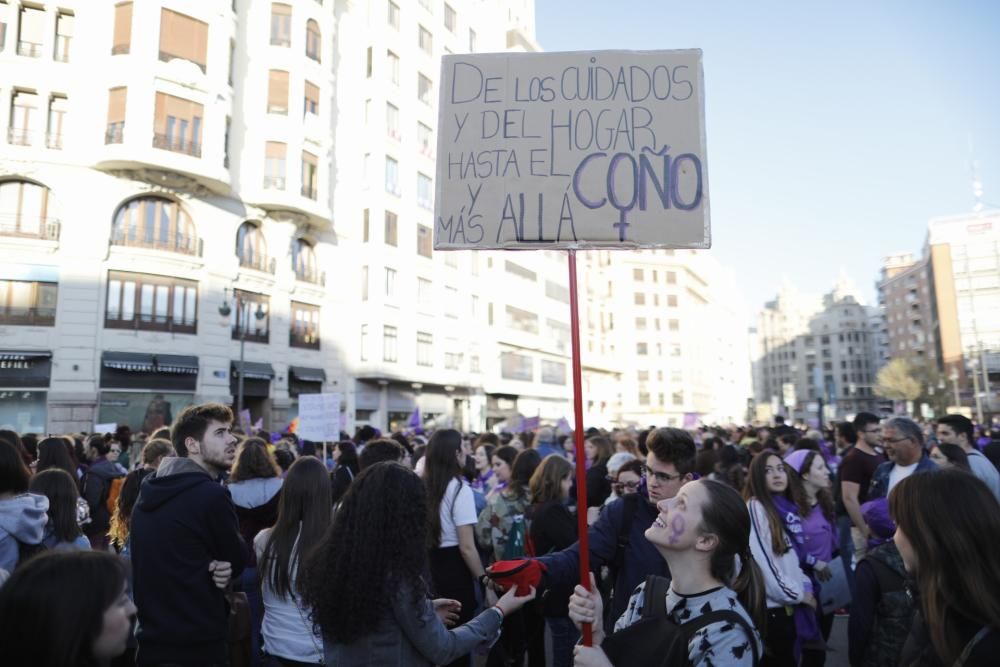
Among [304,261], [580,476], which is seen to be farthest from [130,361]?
[580,476]

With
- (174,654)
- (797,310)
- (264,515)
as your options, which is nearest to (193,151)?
(264,515)

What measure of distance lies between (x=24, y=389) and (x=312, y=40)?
19.3m

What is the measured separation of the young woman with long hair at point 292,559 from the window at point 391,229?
31.7 metres

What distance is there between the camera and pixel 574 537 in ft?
17.9

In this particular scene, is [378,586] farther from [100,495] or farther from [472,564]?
[100,495]

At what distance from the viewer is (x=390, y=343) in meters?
34.6

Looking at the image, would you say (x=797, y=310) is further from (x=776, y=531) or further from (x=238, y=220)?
(x=776, y=531)

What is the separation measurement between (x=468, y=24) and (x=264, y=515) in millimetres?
44448

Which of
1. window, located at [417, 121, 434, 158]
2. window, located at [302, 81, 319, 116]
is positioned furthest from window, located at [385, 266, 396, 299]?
window, located at [302, 81, 319, 116]

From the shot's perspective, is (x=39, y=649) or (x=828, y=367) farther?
(x=828, y=367)

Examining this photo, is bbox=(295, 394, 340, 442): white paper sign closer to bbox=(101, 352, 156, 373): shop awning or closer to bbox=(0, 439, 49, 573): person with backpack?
bbox=(0, 439, 49, 573): person with backpack

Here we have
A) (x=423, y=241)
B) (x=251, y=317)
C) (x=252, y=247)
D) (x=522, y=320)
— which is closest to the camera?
(x=251, y=317)

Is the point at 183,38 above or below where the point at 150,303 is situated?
above

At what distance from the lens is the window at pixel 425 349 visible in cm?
3681
